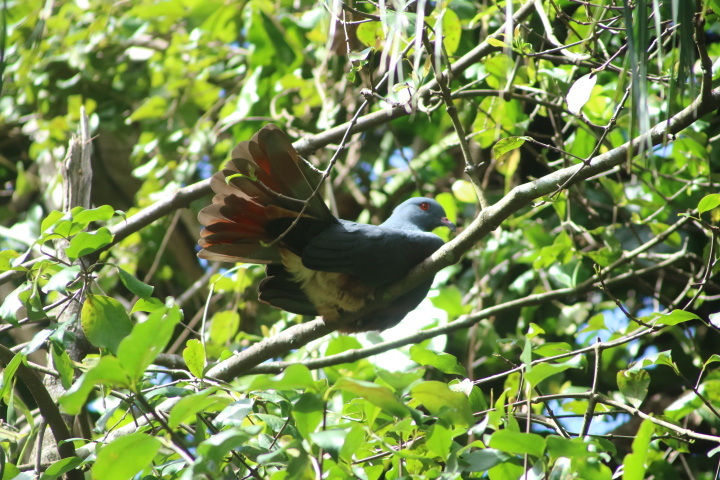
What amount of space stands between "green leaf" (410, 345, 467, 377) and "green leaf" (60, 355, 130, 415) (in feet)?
2.97

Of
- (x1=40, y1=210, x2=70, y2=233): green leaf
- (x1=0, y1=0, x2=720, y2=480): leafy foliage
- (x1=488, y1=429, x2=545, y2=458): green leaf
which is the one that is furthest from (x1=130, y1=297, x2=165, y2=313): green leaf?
(x1=488, y1=429, x2=545, y2=458): green leaf

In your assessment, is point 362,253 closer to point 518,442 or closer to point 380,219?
point 518,442

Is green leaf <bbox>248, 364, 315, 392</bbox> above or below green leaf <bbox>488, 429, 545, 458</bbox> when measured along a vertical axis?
above

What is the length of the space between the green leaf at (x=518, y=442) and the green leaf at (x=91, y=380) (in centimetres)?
79

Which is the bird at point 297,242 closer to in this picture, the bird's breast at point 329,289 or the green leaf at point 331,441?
the bird's breast at point 329,289

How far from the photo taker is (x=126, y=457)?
1.36m

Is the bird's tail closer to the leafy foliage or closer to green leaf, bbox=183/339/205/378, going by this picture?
the leafy foliage

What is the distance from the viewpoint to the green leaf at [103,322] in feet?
6.23

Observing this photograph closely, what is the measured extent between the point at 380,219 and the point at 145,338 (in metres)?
3.65

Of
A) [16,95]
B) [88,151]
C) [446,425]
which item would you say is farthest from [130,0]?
[446,425]

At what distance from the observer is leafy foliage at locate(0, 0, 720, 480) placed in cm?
156

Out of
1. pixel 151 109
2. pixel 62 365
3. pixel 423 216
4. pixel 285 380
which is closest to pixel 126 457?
pixel 285 380

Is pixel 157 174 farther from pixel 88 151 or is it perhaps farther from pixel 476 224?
pixel 476 224

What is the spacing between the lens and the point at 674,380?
3969 mm
